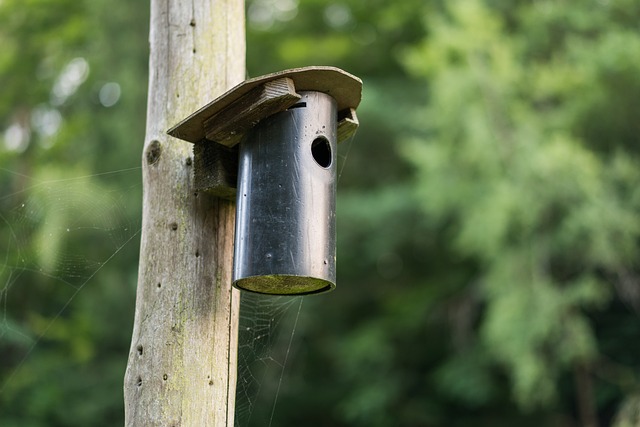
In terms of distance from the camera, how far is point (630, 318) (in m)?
9.36

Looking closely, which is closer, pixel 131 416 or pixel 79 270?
pixel 131 416

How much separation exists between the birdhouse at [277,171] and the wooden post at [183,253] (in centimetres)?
10

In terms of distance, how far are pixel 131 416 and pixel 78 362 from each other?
30.2 feet

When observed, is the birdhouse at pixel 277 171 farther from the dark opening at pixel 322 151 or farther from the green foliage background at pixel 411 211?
the green foliage background at pixel 411 211

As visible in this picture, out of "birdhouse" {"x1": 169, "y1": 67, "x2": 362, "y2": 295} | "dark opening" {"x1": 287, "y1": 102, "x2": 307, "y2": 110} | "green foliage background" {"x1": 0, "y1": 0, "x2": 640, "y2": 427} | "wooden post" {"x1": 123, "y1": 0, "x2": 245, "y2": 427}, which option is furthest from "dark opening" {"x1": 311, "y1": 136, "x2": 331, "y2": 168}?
"green foliage background" {"x1": 0, "y1": 0, "x2": 640, "y2": 427}

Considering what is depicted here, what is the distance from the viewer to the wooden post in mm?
2342

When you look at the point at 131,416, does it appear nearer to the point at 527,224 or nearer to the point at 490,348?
the point at 527,224

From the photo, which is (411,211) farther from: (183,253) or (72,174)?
(183,253)

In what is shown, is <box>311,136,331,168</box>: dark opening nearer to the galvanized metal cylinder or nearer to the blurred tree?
the galvanized metal cylinder

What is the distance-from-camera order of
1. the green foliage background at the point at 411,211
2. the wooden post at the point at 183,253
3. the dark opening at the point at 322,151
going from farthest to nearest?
the green foliage background at the point at 411,211
the dark opening at the point at 322,151
the wooden post at the point at 183,253

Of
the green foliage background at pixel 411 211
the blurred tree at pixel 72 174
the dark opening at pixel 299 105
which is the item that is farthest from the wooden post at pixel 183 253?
the blurred tree at pixel 72 174

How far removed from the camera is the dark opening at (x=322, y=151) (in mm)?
2607

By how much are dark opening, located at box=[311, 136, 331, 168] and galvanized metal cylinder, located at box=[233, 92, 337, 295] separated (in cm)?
4

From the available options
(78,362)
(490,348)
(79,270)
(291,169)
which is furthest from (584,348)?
(78,362)
